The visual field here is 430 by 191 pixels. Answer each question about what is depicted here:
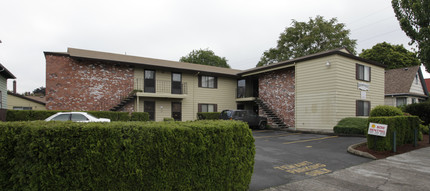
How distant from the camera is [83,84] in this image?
1661cm

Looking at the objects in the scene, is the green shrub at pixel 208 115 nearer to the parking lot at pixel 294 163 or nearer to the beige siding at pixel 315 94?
the beige siding at pixel 315 94

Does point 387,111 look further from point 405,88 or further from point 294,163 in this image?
point 405,88

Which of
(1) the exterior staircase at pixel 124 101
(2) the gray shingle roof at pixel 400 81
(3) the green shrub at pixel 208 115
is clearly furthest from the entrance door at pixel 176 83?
(2) the gray shingle roof at pixel 400 81

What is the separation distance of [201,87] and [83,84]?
938 centimetres

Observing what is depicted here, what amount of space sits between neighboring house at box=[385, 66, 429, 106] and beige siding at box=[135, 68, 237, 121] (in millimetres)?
15829

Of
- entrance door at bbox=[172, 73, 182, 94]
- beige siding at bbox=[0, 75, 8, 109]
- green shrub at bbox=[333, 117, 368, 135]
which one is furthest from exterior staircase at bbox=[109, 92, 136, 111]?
green shrub at bbox=[333, 117, 368, 135]

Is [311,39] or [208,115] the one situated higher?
[311,39]

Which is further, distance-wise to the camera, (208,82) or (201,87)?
(208,82)

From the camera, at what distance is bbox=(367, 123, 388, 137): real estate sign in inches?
332

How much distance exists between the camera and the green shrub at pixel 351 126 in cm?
1360

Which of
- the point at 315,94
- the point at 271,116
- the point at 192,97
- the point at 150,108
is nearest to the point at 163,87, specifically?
the point at 150,108

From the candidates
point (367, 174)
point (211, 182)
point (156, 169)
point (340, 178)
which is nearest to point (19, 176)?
point (156, 169)

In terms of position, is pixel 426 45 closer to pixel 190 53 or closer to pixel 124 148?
pixel 124 148

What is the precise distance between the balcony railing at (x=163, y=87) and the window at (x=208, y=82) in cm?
179
